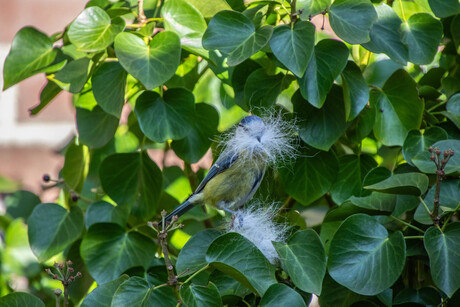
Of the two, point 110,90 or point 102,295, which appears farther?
point 110,90

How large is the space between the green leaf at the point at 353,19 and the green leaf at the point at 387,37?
5 centimetres

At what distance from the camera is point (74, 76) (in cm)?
93

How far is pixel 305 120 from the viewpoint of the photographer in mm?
885

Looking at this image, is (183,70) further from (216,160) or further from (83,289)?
(83,289)

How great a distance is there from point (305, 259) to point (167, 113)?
308 mm

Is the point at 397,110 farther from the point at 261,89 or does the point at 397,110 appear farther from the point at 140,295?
the point at 140,295

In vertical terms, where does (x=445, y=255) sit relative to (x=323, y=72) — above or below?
below

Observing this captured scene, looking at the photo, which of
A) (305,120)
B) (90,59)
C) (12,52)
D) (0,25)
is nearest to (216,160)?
(305,120)

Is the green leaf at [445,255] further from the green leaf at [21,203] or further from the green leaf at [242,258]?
the green leaf at [21,203]

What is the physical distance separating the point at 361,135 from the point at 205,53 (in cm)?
27

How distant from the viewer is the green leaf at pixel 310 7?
2.72 ft

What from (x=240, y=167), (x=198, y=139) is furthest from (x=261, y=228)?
(x=198, y=139)

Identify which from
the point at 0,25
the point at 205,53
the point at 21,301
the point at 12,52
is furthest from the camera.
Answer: the point at 0,25

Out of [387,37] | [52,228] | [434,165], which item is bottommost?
[52,228]
